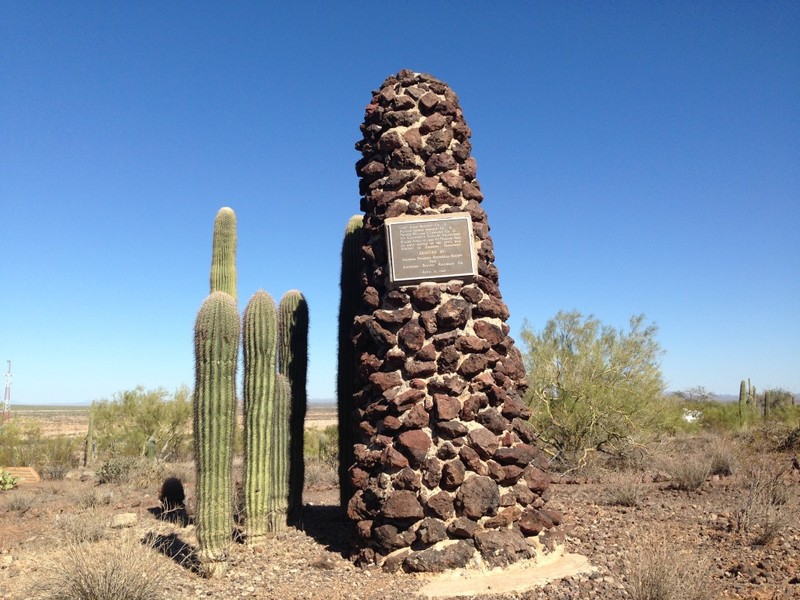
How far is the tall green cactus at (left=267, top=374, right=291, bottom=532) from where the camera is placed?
720cm

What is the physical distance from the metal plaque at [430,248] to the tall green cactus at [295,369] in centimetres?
194

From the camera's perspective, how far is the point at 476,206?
719 cm

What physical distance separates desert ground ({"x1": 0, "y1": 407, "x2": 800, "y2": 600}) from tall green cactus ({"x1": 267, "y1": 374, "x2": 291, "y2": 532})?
0.83 ft

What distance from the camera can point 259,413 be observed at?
7.07 m

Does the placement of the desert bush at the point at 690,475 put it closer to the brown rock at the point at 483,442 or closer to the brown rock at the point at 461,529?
the brown rock at the point at 483,442

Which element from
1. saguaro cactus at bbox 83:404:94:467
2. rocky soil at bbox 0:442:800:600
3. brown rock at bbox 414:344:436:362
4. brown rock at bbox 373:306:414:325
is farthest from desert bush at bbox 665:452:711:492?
saguaro cactus at bbox 83:404:94:467

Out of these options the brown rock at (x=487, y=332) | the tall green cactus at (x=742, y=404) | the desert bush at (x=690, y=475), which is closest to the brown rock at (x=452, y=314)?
the brown rock at (x=487, y=332)

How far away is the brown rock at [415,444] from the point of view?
617cm

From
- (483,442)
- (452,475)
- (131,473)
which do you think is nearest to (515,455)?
(483,442)

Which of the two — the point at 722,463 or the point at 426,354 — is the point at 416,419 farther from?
the point at 722,463

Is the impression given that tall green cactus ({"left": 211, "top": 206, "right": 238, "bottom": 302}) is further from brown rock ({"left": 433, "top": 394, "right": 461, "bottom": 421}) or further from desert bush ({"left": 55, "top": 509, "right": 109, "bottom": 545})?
brown rock ({"left": 433, "top": 394, "right": 461, "bottom": 421})

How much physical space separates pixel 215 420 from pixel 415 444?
213cm

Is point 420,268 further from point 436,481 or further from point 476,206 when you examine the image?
point 436,481

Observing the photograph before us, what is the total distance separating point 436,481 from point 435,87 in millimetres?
4510
